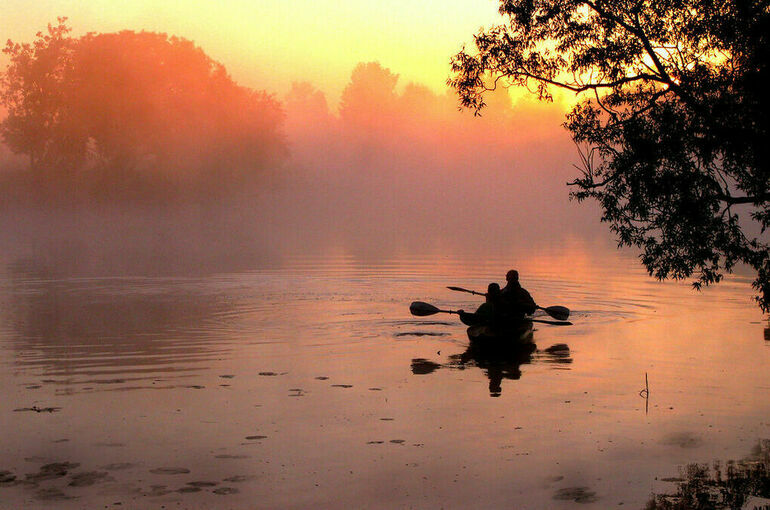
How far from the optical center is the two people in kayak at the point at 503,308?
2727cm

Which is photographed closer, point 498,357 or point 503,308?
point 498,357

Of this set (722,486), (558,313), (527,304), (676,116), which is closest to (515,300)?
(527,304)

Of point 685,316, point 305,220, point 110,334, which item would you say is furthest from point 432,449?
point 305,220

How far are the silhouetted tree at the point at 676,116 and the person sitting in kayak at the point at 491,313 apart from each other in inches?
240

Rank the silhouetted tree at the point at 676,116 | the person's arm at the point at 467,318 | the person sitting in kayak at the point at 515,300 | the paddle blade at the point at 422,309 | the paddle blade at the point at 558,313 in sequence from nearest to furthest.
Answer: the silhouetted tree at the point at 676,116 → the person sitting in kayak at the point at 515,300 → the person's arm at the point at 467,318 → the paddle blade at the point at 422,309 → the paddle blade at the point at 558,313

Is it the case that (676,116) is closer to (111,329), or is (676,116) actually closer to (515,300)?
(515,300)

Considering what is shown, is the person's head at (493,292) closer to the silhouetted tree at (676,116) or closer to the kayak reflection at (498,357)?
the kayak reflection at (498,357)

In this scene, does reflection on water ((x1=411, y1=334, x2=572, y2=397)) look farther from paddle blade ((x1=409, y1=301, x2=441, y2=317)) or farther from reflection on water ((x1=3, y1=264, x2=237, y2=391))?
reflection on water ((x1=3, y1=264, x2=237, y2=391))

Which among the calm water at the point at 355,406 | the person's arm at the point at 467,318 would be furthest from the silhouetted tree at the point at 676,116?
the person's arm at the point at 467,318

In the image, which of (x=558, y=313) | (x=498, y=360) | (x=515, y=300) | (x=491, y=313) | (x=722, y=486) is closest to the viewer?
(x=722, y=486)

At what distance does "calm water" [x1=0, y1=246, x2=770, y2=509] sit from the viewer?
13438mm

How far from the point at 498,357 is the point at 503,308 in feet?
8.32

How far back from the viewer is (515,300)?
1145 inches

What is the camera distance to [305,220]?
169 metres
